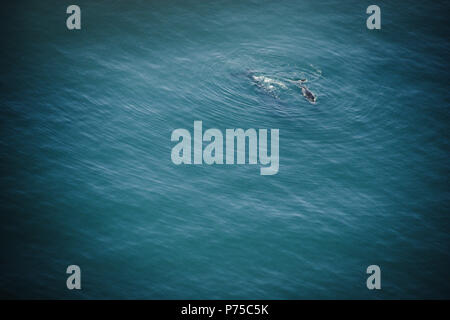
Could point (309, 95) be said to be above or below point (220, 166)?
above

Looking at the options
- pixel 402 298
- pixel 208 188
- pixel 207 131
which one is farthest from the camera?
pixel 207 131

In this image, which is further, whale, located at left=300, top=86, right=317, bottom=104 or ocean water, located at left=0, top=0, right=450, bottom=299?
whale, located at left=300, top=86, right=317, bottom=104

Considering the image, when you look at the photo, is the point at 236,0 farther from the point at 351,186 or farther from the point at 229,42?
the point at 351,186

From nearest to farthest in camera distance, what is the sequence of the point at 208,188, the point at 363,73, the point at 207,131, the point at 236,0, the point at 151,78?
the point at 208,188, the point at 207,131, the point at 151,78, the point at 363,73, the point at 236,0

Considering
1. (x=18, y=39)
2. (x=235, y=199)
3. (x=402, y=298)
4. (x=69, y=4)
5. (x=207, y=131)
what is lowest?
(x=402, y=298)

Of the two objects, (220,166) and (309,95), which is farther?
(309,95)

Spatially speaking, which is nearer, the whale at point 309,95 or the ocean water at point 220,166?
the ocean water at point 220,166

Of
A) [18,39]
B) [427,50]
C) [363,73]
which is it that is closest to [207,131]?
[363,73]

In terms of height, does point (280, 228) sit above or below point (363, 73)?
below
